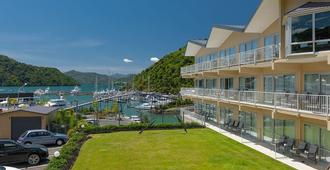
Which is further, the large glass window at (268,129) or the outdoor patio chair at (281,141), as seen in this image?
the large glass window at (268,129)

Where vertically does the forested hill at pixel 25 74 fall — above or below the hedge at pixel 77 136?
above

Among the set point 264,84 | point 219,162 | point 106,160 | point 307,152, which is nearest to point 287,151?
point 307,152

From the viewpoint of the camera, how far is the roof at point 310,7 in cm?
1889

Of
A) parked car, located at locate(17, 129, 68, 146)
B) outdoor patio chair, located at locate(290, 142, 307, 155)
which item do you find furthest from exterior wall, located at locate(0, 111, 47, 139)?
outdoor patio chair, located at locate(290, 142, 307, 155)

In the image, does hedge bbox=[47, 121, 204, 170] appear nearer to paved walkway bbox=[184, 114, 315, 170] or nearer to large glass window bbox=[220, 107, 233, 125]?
large glass window bbox=[220, 107, 233, 125]

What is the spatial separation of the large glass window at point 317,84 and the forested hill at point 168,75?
81.4 m

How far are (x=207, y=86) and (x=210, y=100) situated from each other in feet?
26.3

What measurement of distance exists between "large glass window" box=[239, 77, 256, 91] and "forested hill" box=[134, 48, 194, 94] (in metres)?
69.6

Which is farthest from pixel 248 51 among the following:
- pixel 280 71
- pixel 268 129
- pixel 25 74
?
pixel 25 74

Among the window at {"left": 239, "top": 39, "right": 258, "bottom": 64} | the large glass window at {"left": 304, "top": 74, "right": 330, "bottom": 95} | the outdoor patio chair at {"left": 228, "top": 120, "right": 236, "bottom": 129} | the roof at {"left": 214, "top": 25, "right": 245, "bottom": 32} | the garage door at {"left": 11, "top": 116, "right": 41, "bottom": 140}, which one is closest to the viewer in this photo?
the large glass window at {"left": 304, "top": 74, "right": 330, "bottom": 95}

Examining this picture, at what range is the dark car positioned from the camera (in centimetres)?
2252

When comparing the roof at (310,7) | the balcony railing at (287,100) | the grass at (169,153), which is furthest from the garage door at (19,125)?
the roof at (310,7)

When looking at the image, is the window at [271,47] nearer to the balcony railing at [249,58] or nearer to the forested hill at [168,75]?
the balcony railing at [249,58]

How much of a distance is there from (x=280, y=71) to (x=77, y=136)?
17138mm
